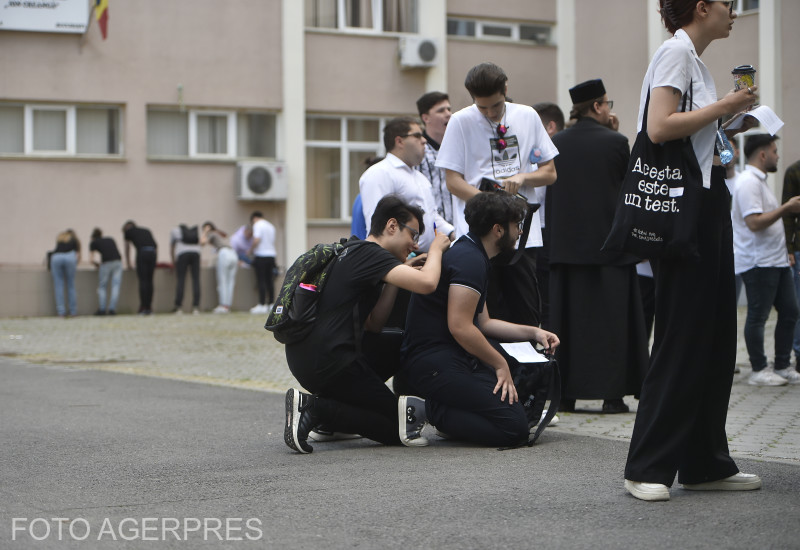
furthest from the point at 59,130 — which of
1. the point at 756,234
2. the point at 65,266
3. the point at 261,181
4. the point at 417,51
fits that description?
the point at 756,234

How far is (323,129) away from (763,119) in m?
21.7

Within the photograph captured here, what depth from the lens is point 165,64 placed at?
965 inches

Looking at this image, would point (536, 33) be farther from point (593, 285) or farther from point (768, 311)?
point (593, 285)

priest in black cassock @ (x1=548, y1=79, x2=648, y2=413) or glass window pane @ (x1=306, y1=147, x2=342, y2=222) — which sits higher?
glass window pane @ (x1=306, y1=147, x2=342, y2=222)

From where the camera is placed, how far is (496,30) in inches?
1089

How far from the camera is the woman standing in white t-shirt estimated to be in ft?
15.5

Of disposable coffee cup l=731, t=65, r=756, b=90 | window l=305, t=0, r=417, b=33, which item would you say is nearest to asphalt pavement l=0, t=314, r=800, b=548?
disposable coffee cup l=731, t=65, r=756, b=90

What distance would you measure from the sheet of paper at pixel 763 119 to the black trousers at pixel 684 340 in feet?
1.07

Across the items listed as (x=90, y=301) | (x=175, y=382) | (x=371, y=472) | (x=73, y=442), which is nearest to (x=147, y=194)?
(x=90, y=301)

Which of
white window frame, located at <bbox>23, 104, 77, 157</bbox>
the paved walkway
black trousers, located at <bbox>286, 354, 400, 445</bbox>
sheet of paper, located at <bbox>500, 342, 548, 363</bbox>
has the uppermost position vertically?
white window frame, located at <bbox>23, 104, 77, 157</bbox>

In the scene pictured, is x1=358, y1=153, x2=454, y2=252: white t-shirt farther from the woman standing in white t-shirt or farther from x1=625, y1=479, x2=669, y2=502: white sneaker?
x1=625, y1=479, x2=669, y2=502: white sneaker

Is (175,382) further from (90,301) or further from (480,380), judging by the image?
(90,301)

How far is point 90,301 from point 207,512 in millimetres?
19306

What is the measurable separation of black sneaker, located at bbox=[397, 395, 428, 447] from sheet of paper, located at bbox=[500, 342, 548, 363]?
57cm
